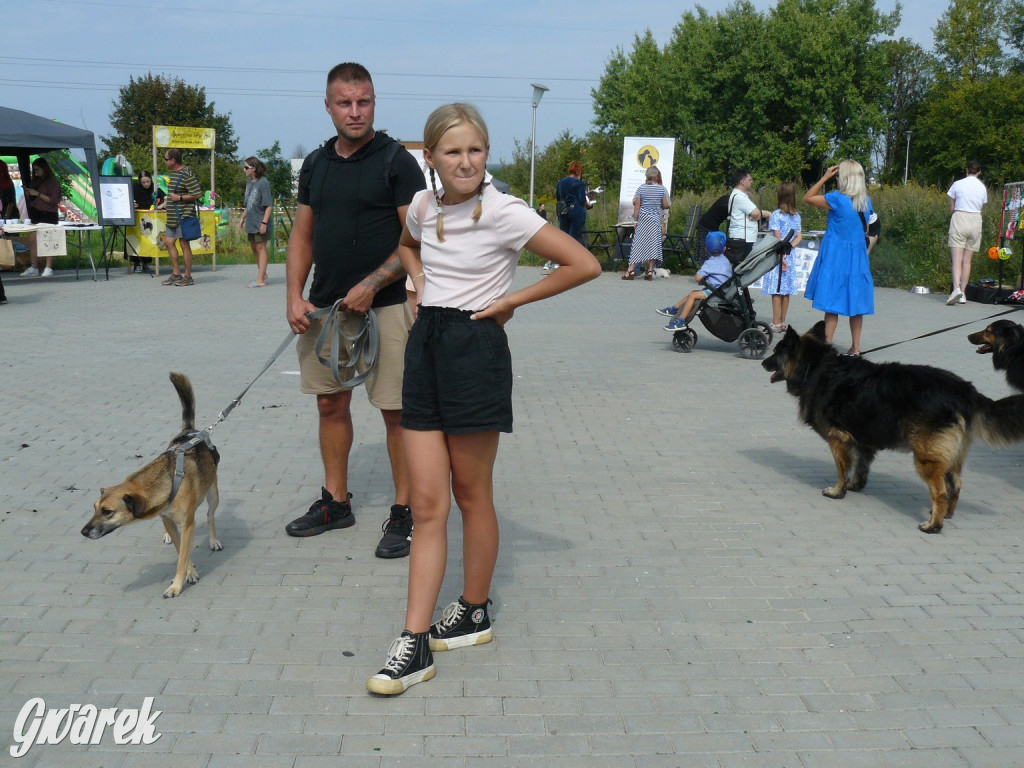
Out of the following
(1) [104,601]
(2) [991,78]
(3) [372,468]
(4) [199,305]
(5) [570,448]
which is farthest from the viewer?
(2) [991,78]

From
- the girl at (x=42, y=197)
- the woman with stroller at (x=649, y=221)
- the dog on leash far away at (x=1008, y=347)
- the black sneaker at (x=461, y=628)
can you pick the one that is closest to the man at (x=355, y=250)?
the black sneaker at (x=461, y=628)

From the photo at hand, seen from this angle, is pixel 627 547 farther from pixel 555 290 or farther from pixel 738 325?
pixel 738 325

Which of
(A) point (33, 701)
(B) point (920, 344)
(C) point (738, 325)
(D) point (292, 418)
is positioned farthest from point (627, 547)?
(B) point (920, 344)

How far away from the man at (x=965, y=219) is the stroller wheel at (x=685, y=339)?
688 cm

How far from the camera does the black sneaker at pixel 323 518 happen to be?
16.6ft

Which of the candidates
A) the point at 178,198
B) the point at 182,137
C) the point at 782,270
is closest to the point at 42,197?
the point at 178,198

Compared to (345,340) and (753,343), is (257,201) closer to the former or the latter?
(753,343)

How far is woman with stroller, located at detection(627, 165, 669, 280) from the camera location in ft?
61.5

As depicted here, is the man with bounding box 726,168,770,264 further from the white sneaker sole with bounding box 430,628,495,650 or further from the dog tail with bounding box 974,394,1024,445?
the white sneaker sole with bounding box 430,628,495,650

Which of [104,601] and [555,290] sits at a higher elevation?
[555,290]

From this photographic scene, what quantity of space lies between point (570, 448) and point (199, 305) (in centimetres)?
975

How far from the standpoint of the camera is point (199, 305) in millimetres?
15062

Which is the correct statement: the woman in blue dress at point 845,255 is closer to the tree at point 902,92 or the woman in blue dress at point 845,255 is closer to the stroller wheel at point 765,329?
the stroller wheel at point 765,329

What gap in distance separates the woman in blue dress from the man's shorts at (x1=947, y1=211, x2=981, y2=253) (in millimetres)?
6591
